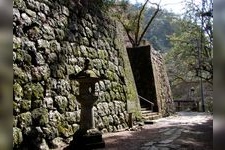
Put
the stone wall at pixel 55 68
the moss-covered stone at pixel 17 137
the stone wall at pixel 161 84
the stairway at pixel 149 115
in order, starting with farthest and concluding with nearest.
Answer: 1. the stone wall at pixel 161 84
2. the stairway at pixel 149 115
3. the stone wall at pixel 55 68
4. the moss-covered stone at pixel 17 137

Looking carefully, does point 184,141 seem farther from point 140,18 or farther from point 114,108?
point 140,18

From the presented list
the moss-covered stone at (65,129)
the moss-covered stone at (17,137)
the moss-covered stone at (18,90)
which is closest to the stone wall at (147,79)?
the moss-covered stone at (65,129)

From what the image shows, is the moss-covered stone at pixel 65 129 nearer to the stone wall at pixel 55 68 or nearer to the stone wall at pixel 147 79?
the stone wall at pixel 55 68

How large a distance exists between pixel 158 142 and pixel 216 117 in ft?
16.6

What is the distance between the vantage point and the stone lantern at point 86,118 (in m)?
4.95

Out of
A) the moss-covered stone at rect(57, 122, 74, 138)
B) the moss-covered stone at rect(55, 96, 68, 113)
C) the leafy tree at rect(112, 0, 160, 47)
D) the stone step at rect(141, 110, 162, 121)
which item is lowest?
the stone step at rect(141, 110, 162, 121)

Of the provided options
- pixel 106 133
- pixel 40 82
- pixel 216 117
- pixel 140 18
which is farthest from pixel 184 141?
pixel 140 18

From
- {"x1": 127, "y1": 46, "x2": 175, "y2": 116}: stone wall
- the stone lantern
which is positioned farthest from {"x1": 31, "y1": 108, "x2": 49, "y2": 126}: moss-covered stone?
{"x1": 127, "y1": 46, "x2": 175, "y2": 116}: stone wall

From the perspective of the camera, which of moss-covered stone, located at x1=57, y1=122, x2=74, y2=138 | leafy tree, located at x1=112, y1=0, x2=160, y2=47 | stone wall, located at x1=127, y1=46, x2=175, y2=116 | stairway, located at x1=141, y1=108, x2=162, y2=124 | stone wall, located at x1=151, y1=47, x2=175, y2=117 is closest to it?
moss-covered stone, located at x1=57, y1=122, x2=74, y2=138

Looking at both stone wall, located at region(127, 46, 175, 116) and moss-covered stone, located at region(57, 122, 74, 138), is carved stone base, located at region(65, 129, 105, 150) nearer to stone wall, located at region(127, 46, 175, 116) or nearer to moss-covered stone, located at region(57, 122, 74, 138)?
moss-covered stone, located at region(57, 122, 74, 138)

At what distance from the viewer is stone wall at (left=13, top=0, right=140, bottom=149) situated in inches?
179

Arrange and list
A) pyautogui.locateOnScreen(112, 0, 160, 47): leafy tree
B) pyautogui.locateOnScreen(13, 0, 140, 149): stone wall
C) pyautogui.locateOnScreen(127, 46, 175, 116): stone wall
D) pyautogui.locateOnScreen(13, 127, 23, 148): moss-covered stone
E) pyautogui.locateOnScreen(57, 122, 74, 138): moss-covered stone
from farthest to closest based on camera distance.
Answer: pyautogui.locateOnScreen(112, 0, 160, 47): leafy tree < pyautogui.locateOnScreen(127, 46, 175, 116): stone wall < pyautogui.locateOnScreen(57, 122, 74, 138): moss-covered stone < pyautogui.locateOnScreen(13, 0, 140, 149): stone wall < pyautogui.locateOnScreen(13, 127, 23, 148): moss-covered stone

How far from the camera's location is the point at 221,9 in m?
0.61

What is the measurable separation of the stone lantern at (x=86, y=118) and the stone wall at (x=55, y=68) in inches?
19.5
